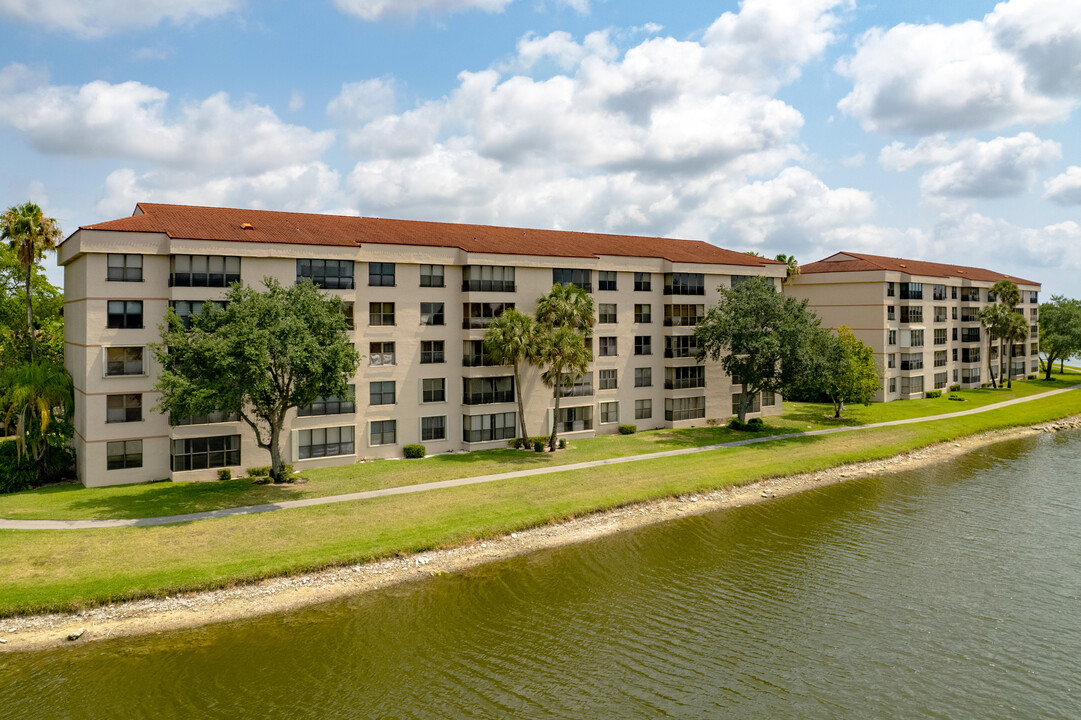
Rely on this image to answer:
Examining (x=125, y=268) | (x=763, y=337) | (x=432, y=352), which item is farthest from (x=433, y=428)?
(x=763, y=337)

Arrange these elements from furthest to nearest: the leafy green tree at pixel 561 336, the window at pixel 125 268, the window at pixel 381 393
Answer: the leafy green tree at pixel 561 336 < the window at pixel 381 393 < the window at pixel 125 268

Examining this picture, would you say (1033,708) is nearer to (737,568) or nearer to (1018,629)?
(1018,629)

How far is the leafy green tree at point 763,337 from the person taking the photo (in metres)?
54.8

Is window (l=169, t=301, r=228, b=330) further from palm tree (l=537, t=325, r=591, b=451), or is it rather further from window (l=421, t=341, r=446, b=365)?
palm tree (l=537, t=325, r=591, b=451)

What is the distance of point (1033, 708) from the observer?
1977 centimetres

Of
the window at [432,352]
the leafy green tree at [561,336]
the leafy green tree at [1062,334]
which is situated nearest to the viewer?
the leafy green tree at [561,336]

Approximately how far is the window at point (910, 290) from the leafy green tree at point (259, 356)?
66591mm

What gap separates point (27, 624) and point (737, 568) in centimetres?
2829

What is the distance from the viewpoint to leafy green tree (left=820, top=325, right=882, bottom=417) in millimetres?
59719

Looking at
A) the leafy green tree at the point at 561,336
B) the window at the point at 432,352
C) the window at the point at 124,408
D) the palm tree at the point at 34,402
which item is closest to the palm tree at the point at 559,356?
the leafy green tree at the point at 561,336

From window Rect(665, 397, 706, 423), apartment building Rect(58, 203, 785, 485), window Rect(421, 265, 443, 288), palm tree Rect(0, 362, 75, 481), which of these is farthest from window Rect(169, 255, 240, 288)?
window Rect(665, 397, 706, 423)

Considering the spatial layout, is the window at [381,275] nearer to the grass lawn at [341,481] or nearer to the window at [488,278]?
the window at [488,278]

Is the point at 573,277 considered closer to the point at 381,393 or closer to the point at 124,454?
the point at 381,393

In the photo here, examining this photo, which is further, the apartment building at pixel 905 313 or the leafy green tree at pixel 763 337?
the apartment building at pixel 905 313
